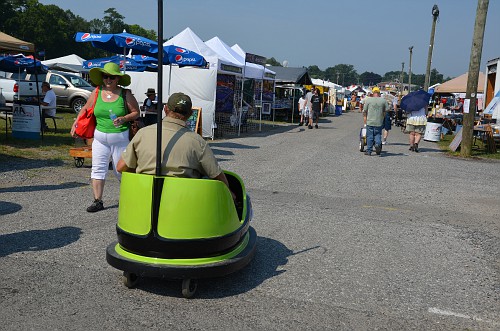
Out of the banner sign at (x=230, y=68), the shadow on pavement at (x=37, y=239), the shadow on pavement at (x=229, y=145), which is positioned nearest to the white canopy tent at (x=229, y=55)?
the banner sign at (x=230, y=68)

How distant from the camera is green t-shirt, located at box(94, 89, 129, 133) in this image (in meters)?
6.29

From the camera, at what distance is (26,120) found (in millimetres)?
12750

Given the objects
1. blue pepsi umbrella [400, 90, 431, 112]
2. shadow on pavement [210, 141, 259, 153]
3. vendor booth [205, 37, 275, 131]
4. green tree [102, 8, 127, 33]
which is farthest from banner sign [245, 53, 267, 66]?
green tree [102, 8, 127, 33]

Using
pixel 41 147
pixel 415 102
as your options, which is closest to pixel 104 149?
pixel 41 147

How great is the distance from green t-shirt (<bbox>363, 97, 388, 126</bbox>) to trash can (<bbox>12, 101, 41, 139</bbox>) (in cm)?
821

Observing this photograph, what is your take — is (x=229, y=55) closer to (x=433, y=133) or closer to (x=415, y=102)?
(x=415, y=102)

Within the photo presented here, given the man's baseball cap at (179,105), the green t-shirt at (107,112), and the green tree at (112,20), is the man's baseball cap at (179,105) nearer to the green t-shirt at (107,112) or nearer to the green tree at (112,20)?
the green t-shirt at (107,112)

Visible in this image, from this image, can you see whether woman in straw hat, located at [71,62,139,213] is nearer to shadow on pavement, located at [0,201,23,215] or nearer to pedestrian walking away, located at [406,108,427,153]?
shadow on pavement, located at [0,201,23,215]

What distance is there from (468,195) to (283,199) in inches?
140

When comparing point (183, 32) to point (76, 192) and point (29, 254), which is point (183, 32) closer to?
point (76, 192)

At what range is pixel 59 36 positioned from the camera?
240 feet

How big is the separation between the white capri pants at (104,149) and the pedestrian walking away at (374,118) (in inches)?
341

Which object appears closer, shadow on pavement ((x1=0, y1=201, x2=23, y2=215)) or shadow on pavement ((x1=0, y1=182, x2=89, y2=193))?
shadow on pavement ((x1=0, y1=201, x2=23, y2=215))

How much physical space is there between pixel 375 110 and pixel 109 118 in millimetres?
8857
